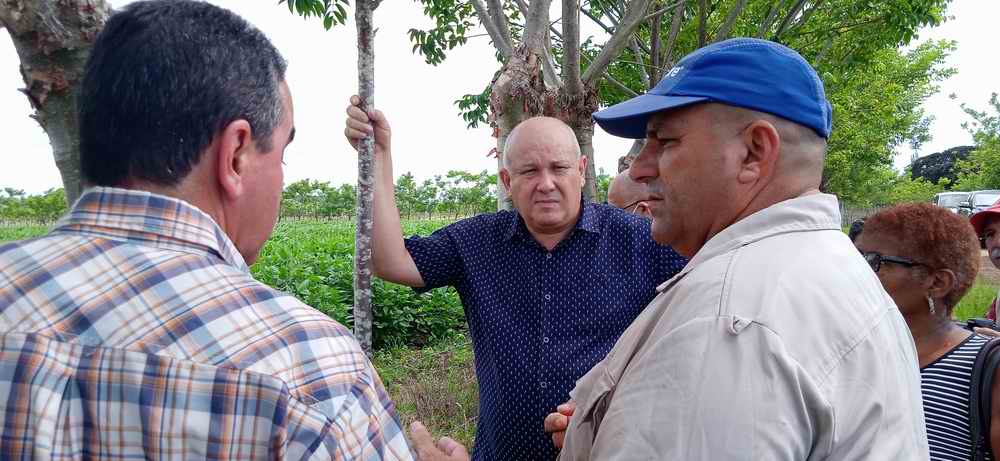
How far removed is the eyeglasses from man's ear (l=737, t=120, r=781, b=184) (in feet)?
4.90

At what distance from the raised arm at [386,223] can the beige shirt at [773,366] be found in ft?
5.27

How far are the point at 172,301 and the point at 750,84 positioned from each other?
3.69ft

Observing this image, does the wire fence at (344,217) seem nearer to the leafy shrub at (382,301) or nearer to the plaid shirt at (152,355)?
the leafy shrub at (382,301)

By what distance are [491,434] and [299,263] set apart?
27.9 feet

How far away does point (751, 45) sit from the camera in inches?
57.4

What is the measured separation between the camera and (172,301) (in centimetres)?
102

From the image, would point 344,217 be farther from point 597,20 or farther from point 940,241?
point 940,241

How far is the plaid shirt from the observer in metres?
0.96

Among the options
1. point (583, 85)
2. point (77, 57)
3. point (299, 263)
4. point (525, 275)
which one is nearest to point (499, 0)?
point (583, 85)

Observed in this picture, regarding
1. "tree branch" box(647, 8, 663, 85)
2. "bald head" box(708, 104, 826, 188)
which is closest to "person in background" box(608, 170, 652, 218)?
"bald head" box(708, 104, 826, 188)

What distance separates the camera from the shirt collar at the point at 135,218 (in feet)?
3.52

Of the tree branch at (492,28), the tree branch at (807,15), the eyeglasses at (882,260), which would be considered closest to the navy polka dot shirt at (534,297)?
the eyeglasses at (882,260)

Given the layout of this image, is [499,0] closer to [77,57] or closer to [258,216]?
[77,57]

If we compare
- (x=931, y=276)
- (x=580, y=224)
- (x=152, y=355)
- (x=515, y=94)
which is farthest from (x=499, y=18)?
(x=152, y=355)
